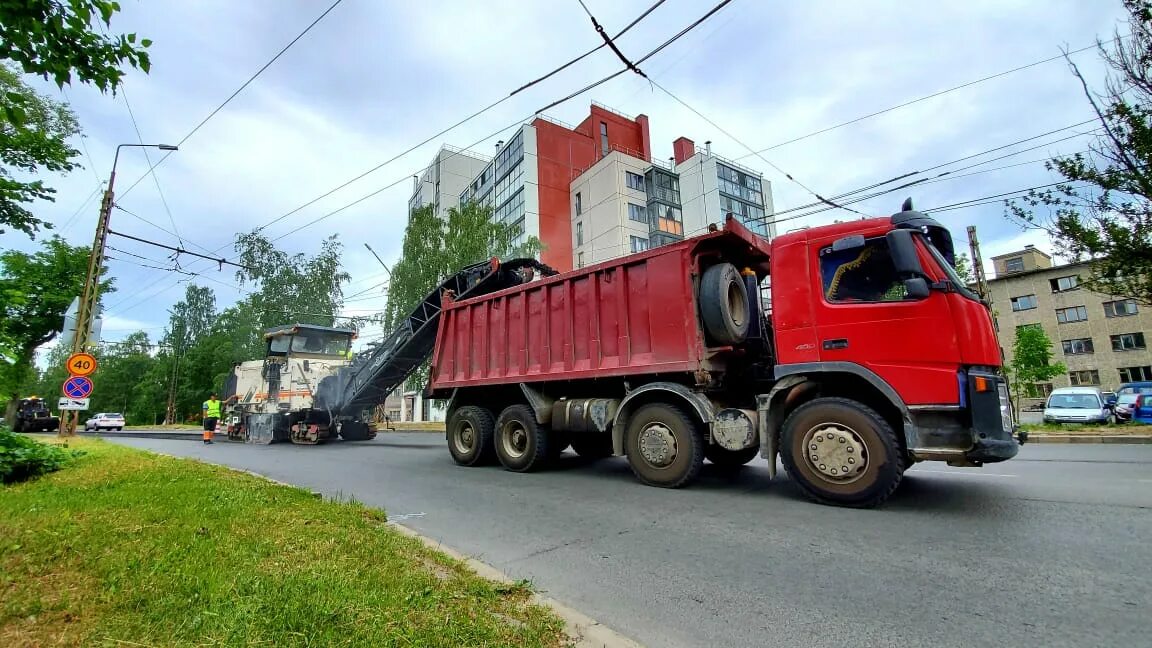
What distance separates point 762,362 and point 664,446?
65.5 inches

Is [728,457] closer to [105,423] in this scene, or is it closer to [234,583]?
[234,583]

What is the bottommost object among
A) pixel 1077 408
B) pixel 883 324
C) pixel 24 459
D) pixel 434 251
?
pixel 1077 408

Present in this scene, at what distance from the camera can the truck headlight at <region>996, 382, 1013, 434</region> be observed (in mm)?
4653

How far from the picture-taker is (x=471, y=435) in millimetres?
9117

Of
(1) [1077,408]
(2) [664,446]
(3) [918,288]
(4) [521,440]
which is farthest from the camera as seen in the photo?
(1) [1077,408]

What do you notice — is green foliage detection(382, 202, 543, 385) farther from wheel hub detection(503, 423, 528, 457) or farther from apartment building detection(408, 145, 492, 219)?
apartment building detection(408, 145, 492, 219)

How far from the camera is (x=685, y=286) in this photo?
6.29 metres

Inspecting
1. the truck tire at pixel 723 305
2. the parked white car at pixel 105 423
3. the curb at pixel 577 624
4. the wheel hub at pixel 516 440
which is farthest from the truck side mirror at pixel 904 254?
the parked white car at pixel 105 423

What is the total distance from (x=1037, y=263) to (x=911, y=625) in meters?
53.5

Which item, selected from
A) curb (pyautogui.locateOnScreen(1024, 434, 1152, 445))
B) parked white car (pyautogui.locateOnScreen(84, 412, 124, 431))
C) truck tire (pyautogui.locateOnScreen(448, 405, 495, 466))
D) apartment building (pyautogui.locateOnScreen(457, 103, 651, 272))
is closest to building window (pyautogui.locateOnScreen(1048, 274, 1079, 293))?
apartment building (pyautogui.locateOnScreen(457, 103, 651, 272))

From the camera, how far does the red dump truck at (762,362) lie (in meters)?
4.71

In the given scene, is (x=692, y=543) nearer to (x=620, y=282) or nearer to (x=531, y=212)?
(x=620, y=282)

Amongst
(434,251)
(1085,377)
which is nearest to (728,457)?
(434,251)

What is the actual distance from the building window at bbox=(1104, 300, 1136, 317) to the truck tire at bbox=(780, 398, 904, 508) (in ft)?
150
